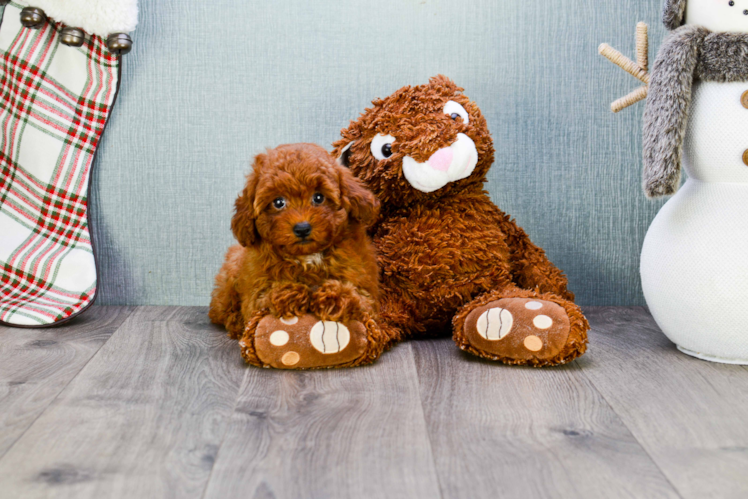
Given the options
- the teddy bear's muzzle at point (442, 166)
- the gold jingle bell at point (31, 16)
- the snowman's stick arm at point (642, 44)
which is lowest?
the teddy bear's muzzle at point (442, 166)

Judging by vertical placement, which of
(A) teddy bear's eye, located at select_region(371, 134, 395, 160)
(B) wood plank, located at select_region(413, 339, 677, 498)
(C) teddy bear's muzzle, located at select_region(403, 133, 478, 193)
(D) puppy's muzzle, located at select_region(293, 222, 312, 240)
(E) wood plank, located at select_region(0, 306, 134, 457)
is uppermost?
(A) teddy bear's eye, located at select_region(371, 134, 395, 160)

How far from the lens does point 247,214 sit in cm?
109

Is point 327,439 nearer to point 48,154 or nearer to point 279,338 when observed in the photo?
point 279,338

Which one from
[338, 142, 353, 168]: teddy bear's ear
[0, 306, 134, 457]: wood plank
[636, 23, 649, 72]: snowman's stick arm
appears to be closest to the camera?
[0, 306, 134, 457]: wood plank

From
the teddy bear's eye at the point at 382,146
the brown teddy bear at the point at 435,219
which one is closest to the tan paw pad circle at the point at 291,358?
the brown teddy bear at the point at 435,219

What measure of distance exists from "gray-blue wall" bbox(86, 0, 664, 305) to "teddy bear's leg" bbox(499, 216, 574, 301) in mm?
163

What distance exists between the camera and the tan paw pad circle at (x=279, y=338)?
1.09 m

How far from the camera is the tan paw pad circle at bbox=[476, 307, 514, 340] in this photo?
3.65 ft

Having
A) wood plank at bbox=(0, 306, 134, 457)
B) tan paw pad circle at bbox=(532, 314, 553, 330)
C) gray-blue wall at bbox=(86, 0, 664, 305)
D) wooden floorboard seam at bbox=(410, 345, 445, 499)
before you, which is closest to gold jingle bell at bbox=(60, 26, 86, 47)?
gray-blue wall at bbox=(86, 0, 664, 305)

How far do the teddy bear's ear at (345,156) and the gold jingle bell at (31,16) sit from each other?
671 mm

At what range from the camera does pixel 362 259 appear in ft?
3.84

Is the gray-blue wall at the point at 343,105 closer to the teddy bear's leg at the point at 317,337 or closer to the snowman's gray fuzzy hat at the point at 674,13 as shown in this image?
the snowman's gray fuzzy hat at the point at 674,13

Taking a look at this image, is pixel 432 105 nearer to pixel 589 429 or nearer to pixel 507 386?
pixel 507 386

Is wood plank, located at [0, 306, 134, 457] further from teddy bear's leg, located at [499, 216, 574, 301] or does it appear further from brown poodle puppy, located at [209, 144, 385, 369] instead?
teddy bear's leg, located at [499, 216, 574, 301]
